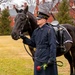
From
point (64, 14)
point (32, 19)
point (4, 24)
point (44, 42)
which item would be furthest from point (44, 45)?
point (4, 24)

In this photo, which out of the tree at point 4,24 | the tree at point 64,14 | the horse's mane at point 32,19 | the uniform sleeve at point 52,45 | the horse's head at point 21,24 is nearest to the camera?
the uniform sleeve at point 52,45

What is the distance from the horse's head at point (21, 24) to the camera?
21.0 ft

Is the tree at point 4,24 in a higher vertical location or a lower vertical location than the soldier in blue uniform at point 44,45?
lower

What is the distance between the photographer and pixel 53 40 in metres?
5.00

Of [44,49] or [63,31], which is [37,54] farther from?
[63,31]

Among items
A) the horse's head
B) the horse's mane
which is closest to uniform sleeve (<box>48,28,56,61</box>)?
the horse's head

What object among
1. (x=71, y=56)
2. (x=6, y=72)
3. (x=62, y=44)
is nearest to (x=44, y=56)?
(x=62, y=44)

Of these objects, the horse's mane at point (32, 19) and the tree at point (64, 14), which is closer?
the horse's mane at point (32, 19)

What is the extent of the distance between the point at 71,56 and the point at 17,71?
2.14 meters

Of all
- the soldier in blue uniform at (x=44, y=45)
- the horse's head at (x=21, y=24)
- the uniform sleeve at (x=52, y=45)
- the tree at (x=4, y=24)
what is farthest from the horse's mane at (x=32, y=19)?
the tree at (x=4, y=24)

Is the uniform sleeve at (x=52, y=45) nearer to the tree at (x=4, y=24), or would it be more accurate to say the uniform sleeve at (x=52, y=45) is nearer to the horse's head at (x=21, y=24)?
the horse's head at (x=21, y=24)

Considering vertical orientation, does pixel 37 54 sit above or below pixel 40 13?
below

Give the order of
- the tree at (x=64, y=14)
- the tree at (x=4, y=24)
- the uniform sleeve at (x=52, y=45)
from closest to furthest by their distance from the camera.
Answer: the uniform sleeve at (x=52, y=45) < the tree at (x=64, y=14) < the tree at (x=4, y=24)

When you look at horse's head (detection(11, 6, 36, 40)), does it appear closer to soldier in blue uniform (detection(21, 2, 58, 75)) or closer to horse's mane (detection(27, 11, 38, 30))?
horse's mane (detection(27, 11, 38, 30))
